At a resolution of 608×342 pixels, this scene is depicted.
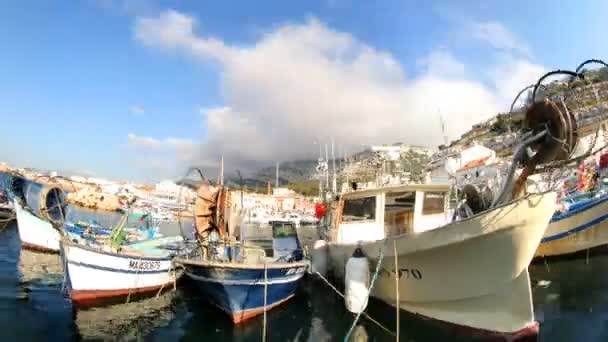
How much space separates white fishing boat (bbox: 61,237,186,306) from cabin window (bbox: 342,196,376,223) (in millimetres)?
6426

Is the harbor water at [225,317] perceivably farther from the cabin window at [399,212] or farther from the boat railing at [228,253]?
the cabin window at [399,212]

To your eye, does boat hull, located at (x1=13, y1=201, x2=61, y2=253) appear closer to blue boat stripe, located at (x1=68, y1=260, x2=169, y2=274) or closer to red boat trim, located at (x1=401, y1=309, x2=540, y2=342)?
blue boat stripe, located at (x1=68, y1=260, x2=169, y2=274)

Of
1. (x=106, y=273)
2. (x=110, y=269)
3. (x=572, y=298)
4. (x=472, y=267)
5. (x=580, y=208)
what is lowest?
(x=572, y=298)

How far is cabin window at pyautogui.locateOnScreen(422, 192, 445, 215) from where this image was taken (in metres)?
11.8

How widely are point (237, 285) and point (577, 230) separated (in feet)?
53.1

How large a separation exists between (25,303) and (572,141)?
1564 centimetres

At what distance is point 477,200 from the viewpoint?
33.4ft

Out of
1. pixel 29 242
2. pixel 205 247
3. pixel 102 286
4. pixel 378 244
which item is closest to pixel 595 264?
pixel 378 244

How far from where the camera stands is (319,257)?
14.2 m

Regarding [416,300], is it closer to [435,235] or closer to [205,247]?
[435,235]

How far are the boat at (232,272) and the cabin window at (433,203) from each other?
441 centimetres

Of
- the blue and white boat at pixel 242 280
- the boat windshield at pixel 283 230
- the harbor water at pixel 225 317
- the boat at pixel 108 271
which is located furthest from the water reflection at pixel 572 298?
the boat at pixel 108 271

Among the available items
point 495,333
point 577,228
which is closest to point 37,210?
point 495,333

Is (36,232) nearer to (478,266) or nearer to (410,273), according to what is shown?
(410,273)
